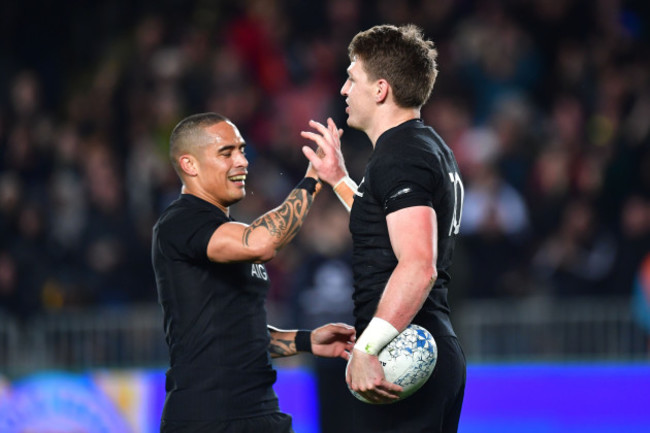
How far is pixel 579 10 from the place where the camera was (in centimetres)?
1190

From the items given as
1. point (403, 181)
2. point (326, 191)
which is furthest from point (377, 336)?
point (326, 191)

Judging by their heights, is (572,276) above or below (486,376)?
above

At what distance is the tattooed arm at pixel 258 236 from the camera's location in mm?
4879

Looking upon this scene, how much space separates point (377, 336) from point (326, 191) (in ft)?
21.4

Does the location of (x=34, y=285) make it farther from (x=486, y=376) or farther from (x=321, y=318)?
(x=486, y=376)

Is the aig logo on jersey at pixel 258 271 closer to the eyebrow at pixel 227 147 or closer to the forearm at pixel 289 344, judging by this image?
the forearm at pixel 289 344

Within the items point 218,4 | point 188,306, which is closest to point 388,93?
point 188,306

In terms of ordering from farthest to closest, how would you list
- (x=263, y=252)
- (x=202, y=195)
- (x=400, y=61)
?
(x=202, y=195) < (x=263, y=252) < (x=400, y=61)

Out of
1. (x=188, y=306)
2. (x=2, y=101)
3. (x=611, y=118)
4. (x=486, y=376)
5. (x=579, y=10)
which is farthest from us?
(x=2, y=101)

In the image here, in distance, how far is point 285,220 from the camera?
5.01m

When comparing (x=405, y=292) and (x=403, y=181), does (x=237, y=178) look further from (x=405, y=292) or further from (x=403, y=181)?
(x=405, y=292)

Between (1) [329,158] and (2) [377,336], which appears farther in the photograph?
(1) [329,158]

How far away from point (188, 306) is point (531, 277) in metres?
5.52

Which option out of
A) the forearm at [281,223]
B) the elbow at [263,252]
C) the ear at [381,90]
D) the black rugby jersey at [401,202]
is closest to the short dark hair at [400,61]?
the ear at [381,90]
